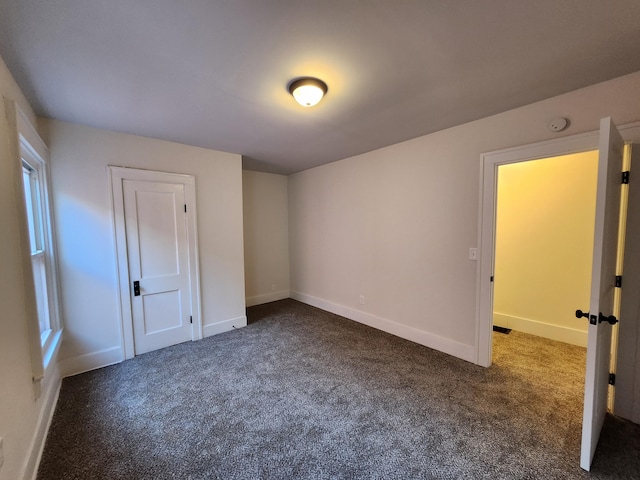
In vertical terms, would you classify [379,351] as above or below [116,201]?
below

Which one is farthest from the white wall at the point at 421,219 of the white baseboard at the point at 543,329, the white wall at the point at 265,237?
the white baseboard at the point at 543,329

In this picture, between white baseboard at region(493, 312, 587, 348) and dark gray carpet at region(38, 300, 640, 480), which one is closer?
dark gray carpet at region(38, 300, 640, 480)

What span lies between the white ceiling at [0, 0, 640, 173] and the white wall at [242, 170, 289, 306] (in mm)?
2231

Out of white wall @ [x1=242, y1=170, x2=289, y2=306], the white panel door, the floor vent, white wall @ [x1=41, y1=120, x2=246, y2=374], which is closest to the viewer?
white wall @ [x1=41, y1=120, x2=246, y2=374]

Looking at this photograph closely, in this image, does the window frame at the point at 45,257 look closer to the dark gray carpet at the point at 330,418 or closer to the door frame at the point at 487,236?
the dark gray carpet at the point at 330,418

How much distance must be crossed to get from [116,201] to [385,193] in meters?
3.13

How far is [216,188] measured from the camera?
3.48 metres

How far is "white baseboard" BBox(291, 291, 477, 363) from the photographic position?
2.77 metres

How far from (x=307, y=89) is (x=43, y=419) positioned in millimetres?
2955

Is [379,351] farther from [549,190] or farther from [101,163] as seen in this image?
[101,163]

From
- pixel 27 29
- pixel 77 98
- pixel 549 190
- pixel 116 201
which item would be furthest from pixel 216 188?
pixel 549 190

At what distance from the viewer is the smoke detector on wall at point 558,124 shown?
204 cm

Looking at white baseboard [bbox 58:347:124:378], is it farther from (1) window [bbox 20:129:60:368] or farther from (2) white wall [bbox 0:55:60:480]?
(2) white wall [bbox 0:55:60:480]

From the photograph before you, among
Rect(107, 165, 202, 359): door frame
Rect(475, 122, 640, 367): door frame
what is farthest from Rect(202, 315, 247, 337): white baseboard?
Rect(475, 122, 640, 367): door frame
